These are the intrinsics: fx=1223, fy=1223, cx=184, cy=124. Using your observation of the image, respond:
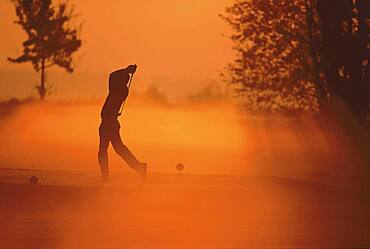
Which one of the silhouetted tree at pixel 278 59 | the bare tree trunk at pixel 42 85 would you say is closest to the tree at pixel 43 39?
the bare tree trunk at pixel 42 85

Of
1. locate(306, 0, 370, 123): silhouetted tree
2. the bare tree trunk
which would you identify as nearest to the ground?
locate(306, 0, 370, 123): silhouetted tree

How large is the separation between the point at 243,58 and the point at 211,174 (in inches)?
716

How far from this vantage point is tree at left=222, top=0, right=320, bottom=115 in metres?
39.4

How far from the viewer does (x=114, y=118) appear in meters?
21.1

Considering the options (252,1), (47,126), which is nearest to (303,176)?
(252,1)

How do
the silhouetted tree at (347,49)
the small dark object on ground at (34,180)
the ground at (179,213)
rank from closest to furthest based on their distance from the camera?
the ground at (179,213) → the small dark object on ground at (34,180) → the silhouetted tree at (347,49)

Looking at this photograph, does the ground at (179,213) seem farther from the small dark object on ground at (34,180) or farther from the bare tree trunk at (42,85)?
the bare tree trunk at (42,85)

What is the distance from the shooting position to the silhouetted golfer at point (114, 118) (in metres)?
20.9

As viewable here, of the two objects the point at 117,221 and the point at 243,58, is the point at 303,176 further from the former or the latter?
the point at 243,58

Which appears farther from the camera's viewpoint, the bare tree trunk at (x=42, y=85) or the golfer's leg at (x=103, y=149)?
the bare tree trunk at (x=42, y=85)

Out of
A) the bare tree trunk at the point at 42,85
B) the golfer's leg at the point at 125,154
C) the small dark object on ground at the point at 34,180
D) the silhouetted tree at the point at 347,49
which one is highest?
the silhouetted tree at the point at 347,49

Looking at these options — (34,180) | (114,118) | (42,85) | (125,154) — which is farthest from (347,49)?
(42,85)

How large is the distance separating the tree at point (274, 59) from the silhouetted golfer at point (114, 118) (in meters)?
17.8

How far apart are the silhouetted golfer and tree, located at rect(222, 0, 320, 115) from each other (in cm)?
1784
